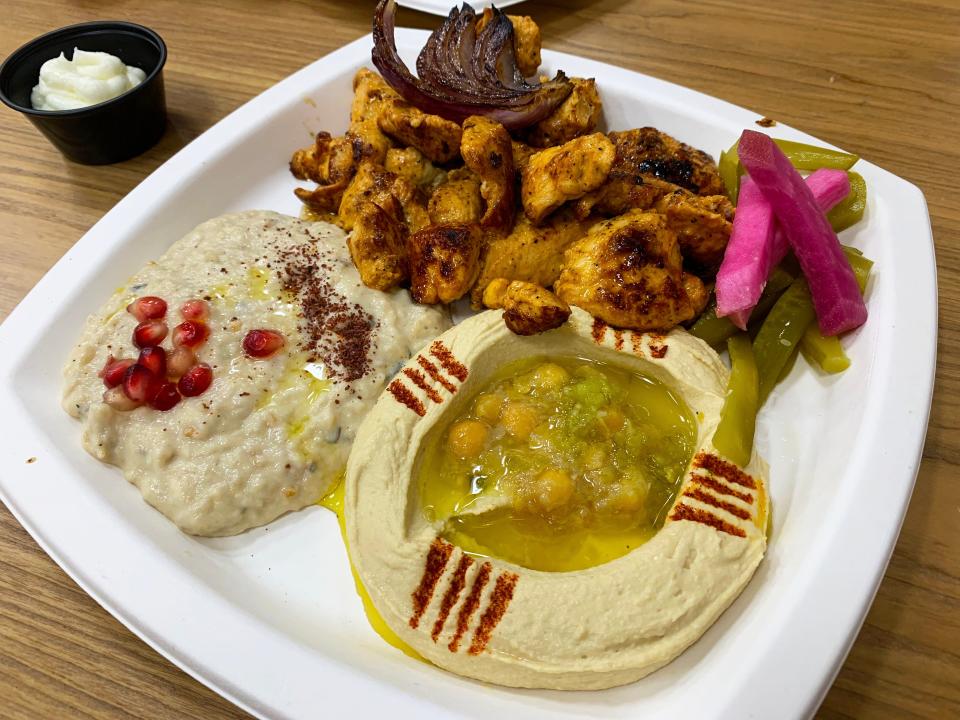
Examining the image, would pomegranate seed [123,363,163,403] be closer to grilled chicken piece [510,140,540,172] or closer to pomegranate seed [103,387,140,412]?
pomegranate seed [103,387,140,412]

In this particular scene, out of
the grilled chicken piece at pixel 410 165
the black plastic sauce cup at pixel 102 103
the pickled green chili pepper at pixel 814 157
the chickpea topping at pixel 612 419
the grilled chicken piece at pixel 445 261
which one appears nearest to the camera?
the chickpea topping at pixel 612 419

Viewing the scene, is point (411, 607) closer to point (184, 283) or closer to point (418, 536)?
point (418, 536)

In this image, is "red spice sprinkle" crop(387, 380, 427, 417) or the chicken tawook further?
the chicken tawook

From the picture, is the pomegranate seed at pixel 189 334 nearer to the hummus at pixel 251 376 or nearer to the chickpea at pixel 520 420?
the hummus at pixel 251 376

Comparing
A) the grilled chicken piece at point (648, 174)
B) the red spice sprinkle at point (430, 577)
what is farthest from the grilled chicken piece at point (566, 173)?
the red spice sprinkle at point (430, 577)

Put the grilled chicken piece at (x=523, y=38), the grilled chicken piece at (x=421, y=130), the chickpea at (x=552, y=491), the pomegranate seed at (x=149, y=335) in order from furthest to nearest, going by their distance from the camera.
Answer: the grilled chicken piece at (x=523, y=38) < the grilled chicken piece at (x=421, y=130) < the pomegranate seed at (x=149, y=335) < the chickpea at (x=552, y=491)

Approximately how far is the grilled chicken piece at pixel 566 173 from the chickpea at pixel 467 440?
941mm

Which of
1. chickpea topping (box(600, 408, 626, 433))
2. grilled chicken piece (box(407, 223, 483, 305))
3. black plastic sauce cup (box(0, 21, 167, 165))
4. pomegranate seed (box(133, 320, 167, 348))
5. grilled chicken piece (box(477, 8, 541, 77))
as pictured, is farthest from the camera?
black plastic sauce cup (box(0, 21, 167, 165))

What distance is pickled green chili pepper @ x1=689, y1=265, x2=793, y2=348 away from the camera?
2.66 metres

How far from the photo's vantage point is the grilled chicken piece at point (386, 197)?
9.57ft

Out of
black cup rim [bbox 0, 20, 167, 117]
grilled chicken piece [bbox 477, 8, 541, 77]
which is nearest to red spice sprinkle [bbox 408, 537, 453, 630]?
grilled chicken piece [bbox 477, 8, 541, 77]

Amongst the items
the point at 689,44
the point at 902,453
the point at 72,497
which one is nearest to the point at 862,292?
the point at 902,453

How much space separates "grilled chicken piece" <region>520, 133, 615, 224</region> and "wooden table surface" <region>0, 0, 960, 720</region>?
1695 mm

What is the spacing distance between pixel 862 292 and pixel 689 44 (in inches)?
98.7
